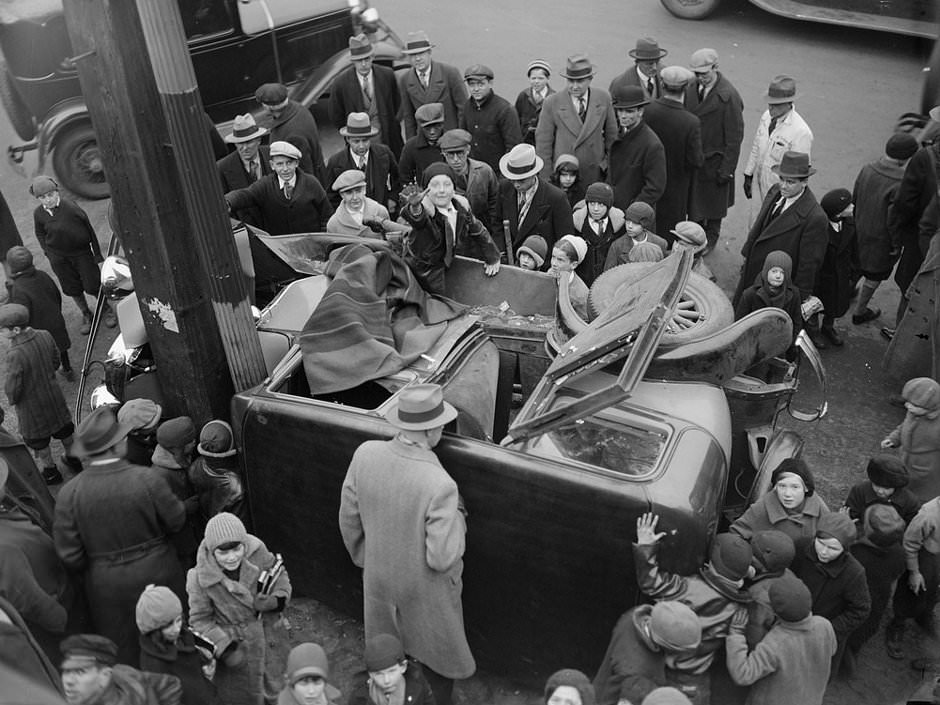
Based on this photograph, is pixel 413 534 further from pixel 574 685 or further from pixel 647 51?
pixel 647 51

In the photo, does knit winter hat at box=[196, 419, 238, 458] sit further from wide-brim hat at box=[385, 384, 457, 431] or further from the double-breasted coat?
the double-breasted coat

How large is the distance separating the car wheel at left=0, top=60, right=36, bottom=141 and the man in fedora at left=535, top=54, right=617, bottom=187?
5.14 m

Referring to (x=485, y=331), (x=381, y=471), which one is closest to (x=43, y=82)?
(x=485, y=331)

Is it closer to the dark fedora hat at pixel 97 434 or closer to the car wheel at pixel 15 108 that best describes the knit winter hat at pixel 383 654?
the dark fedora hat at pixel 97 434

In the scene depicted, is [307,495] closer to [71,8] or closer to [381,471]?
[381,471]

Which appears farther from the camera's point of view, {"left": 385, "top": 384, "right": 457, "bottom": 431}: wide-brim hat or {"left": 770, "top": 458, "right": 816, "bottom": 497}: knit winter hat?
{"left": 770, "top": 458, "right": 816, "bottom": 497}: knit winter hat

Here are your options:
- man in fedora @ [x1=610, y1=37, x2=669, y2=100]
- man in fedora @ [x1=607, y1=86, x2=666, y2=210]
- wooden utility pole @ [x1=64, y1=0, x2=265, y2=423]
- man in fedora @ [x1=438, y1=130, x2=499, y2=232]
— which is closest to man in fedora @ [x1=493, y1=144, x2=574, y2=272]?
man in fedora @ [x1=438, y1=130, x2=499, y2=232]

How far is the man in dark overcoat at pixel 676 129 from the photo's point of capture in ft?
24.0

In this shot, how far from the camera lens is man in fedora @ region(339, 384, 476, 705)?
3734 millimetres

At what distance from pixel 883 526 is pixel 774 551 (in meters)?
0.79

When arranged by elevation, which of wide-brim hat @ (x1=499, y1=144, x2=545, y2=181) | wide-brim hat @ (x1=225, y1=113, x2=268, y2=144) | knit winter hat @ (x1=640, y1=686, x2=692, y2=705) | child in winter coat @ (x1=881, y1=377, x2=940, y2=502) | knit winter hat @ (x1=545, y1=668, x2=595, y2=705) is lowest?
child in winter coat @ (x1=881, y1=377, x2=940, y2=502)

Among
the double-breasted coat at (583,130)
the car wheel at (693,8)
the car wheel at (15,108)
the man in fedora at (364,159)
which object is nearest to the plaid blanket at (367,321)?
the man in fedora at (364,159)

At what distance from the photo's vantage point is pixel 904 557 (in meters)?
4.33

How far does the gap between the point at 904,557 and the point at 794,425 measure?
1.97 m
